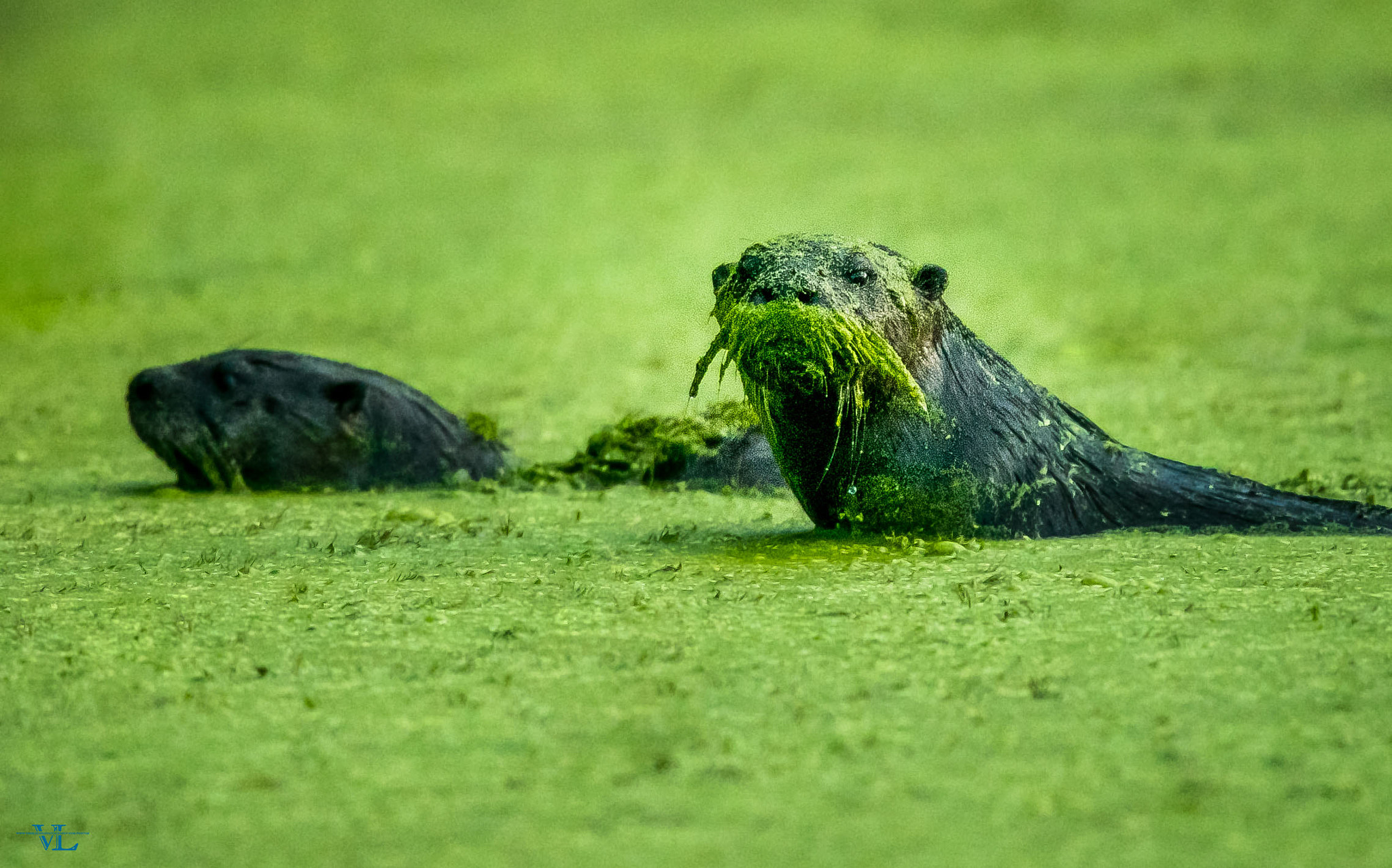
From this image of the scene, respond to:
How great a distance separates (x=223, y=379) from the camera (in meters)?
7.35

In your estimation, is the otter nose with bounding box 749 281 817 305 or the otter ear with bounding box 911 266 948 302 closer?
the otter nose with bounding box 749 281 817 305

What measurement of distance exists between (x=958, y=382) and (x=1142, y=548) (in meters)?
0.80

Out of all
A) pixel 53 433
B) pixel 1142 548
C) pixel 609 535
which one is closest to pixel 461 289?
pixel 53 433

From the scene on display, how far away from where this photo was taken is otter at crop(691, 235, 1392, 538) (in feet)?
15.6

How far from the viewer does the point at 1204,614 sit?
420 cm

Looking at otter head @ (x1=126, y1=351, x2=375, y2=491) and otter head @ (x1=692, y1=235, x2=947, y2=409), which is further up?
otter head @ (x1=692, y1=235, x2=947, y2=409)

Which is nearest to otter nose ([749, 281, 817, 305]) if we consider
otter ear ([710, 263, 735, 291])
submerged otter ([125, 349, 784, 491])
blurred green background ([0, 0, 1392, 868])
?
otter ear ([710, 263, 735, 291])

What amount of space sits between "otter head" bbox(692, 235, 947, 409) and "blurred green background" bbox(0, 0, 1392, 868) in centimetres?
57

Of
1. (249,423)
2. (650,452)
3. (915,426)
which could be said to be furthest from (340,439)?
(915,426)

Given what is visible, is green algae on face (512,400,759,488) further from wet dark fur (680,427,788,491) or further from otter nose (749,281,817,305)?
otter nose (749,281,817,305)

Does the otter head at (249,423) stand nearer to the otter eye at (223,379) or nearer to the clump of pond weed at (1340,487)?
the otter eye at (223,379)

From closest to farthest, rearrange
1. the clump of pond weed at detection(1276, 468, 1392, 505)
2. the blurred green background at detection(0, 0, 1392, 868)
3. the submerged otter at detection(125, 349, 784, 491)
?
the blurred green background at detection(0, 0, 1392, 868) → the clump of pond weed at detection(1276, 468, 1392, 505) → the submerged otter at detection(125, 349, 784, 491)

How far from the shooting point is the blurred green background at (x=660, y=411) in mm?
3041

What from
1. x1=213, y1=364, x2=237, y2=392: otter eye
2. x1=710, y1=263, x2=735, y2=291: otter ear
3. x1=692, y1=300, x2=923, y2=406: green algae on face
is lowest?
x1=213, y1=364, x2=237, y2=392: otter eye
